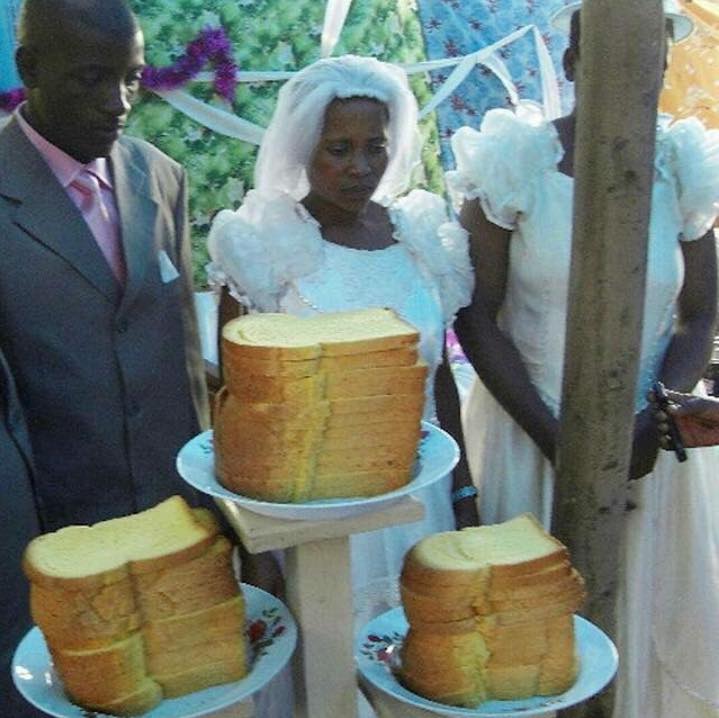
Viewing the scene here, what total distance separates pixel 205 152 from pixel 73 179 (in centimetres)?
204

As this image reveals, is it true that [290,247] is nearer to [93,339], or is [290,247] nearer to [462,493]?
[93,339]

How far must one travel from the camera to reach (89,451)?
5.58 ft

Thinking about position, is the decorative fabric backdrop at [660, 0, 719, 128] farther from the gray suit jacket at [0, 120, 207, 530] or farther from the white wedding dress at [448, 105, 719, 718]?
the gray suit jacket at [0, 120, 207, 530]

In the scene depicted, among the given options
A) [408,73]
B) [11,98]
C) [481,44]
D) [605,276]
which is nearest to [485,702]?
[605,276]

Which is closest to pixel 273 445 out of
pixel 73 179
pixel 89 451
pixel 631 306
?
pixel 631 306

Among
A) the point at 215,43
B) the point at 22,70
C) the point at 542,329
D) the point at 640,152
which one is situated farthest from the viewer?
the point at 215,43

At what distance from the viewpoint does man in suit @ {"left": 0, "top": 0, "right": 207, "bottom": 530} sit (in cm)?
160

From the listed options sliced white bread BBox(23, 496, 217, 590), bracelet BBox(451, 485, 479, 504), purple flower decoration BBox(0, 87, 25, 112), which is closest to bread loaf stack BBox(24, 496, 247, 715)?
sliced white bread BBox(23, 496, 217, 590)

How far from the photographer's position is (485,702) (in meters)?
1.18

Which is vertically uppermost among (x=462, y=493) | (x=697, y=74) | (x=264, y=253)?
(x=697, y=74)

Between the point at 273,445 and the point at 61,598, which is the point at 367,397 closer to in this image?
the point at 273,445

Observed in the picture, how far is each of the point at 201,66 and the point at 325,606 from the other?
2807 mm

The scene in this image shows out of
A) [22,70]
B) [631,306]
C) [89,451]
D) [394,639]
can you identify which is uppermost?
[22,70]

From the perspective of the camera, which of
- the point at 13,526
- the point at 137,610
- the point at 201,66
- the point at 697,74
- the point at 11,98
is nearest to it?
the point at 137,610
